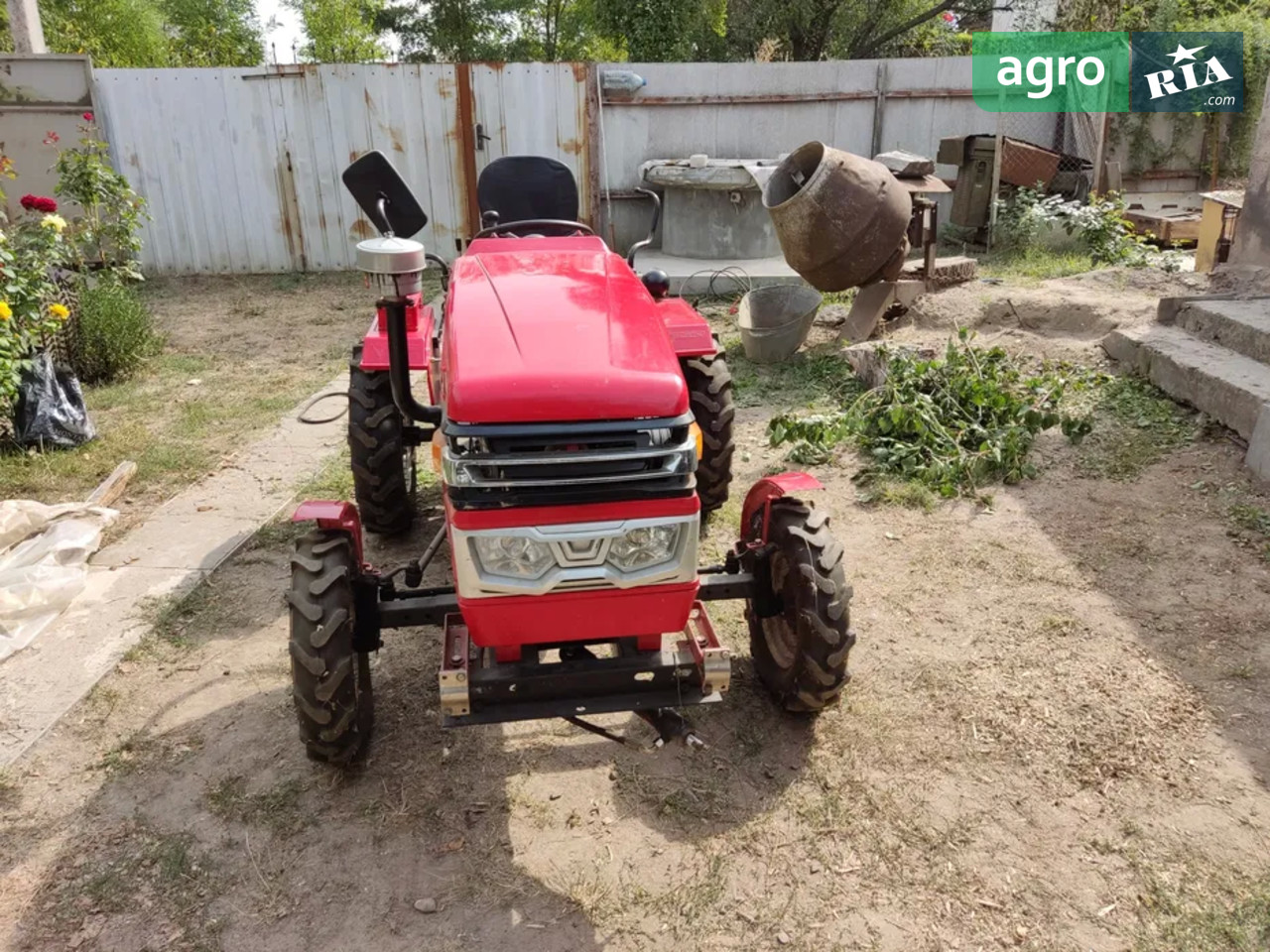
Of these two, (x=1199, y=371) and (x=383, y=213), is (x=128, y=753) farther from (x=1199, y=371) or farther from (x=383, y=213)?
(x=1199, y=371)

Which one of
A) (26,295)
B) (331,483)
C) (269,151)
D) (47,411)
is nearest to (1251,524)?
(331,483)

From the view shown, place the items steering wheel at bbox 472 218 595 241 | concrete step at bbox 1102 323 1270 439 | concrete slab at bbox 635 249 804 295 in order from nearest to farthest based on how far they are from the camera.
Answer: steering wheel at bbox 472 218 595 241, concrete step at bbox 1102 323 1270 439, concrete slab at bbox 635 249 804 295

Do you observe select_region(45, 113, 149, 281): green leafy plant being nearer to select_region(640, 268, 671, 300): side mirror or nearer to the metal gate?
the metal gate

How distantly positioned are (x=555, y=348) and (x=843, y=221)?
4.46 meters

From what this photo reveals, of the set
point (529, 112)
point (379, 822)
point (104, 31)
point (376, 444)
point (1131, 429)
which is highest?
point (104, 31)

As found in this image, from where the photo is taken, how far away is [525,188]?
4.84 meters

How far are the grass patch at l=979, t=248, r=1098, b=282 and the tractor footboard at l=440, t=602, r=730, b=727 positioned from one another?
6616 millimetres

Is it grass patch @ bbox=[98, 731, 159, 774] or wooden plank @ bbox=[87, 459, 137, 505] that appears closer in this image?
grass patch @ bbox=[98, 731, 159, 774]

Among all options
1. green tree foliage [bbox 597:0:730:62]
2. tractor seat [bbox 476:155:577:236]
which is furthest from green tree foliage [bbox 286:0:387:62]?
tractor seat [bbox 476:155:577:236]

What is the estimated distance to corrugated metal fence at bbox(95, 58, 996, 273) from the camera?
9.98 metres

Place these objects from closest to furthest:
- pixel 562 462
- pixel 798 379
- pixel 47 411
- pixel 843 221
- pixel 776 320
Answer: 1. pixel 562 462
2. pixel 47 411
3. pixel 843 221
4. pixel 798 379
5. pixel 776 320

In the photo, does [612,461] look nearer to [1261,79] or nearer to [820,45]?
[1261,79]

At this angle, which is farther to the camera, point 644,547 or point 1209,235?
point 1209,235

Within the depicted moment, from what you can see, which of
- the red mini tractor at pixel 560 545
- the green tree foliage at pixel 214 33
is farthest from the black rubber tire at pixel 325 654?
the green tree foliage at pixel 214 33
